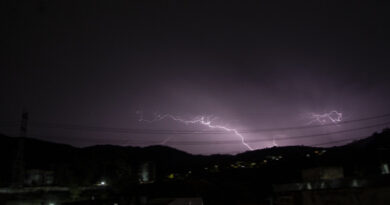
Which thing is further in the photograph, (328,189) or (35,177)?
(35,177)

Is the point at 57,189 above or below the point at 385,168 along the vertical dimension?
below

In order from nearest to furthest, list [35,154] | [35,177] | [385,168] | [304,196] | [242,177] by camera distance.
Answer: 1. [304,196]
2. [385,168]
3. [242,177]
4. [35,177]
5. [35,154]

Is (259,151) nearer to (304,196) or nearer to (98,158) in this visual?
(98,158)

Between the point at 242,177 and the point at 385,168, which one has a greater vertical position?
the point at 385,168

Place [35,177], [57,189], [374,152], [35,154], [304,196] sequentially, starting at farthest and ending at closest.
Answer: [35,154] < [35,177] < [57,189] < [374,152] < [304,196]

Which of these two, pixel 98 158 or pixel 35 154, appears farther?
pixel 35 154

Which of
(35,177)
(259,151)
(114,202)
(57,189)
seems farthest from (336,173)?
(259,151)

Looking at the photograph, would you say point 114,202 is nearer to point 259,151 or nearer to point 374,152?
point 374,152

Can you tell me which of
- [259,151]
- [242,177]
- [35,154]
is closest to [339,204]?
[242,177]

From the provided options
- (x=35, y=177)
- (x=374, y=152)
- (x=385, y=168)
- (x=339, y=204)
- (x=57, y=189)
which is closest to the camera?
(x=339, y=204)
